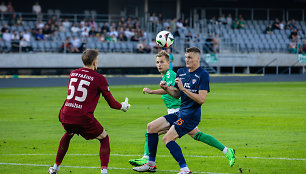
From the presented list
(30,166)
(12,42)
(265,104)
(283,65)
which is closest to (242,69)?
(283,65)

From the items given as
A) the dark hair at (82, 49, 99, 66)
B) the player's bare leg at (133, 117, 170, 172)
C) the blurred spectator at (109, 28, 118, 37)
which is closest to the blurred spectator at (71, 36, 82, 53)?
the blurred spectator at (109, 28, 118, 37)

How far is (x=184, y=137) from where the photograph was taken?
12273mm

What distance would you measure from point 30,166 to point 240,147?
4.29m

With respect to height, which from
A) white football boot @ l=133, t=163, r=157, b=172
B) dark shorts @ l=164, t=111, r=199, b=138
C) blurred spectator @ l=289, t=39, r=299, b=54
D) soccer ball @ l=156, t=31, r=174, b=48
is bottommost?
white football boot @ l=133, t=163, r=157, b=172

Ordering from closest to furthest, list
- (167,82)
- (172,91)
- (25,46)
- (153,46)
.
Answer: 1. (172,91)
2. (167,82)
3. (25,46)
4. (153,46)

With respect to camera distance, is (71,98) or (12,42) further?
(12,42)

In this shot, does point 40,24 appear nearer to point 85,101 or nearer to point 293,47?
point 293,47

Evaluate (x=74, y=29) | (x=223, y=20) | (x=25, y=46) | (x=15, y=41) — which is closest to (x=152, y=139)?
(x=15, y=41)

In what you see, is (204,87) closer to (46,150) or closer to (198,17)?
(46,150)

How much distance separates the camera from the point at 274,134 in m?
12.6

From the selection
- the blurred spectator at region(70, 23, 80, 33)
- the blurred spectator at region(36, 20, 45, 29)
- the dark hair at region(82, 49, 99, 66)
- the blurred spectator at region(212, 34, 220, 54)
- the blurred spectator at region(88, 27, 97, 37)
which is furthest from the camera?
the blurred spectator at region(212, 34, 220, 54)

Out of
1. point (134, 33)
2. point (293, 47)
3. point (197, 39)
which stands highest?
point (134, 33)

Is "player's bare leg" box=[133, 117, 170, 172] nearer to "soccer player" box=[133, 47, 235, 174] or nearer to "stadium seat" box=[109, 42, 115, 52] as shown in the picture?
"soccer player" box=[133, 47, 235, 174]

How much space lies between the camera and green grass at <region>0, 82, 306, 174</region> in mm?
8891
